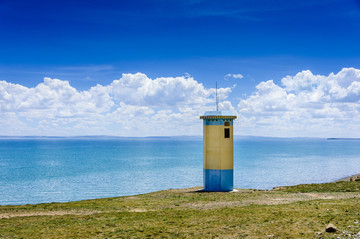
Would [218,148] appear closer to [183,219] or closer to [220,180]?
[220,180]

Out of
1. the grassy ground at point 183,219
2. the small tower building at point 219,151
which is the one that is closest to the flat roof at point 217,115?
the small tower building at point 219,151

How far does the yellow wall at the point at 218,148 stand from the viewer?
33219mm

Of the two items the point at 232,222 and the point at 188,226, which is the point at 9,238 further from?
the point at 232,222

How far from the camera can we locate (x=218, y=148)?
33219mm

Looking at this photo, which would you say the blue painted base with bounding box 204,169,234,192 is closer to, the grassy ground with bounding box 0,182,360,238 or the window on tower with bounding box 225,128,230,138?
the window on tower with bounding box 225,128,230,138

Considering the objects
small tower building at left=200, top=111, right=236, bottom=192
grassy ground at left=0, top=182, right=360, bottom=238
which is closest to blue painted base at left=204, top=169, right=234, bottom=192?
small tower building at left=200, top=111, right=236, bottom=192

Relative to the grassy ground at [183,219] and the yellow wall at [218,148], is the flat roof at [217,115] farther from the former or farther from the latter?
the grassy ground at [183,219]

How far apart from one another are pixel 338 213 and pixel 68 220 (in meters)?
14.8

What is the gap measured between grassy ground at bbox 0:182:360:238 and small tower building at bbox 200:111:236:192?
6.79m

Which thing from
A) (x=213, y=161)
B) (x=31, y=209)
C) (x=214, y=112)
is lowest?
(x=31, y=209)

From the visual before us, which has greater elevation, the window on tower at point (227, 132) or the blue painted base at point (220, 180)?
the window on tower at point (227, 132)

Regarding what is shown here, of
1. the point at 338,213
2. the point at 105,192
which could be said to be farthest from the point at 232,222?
the point at 105,192

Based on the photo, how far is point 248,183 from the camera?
64062mm

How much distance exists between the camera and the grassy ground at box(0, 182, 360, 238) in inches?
638
